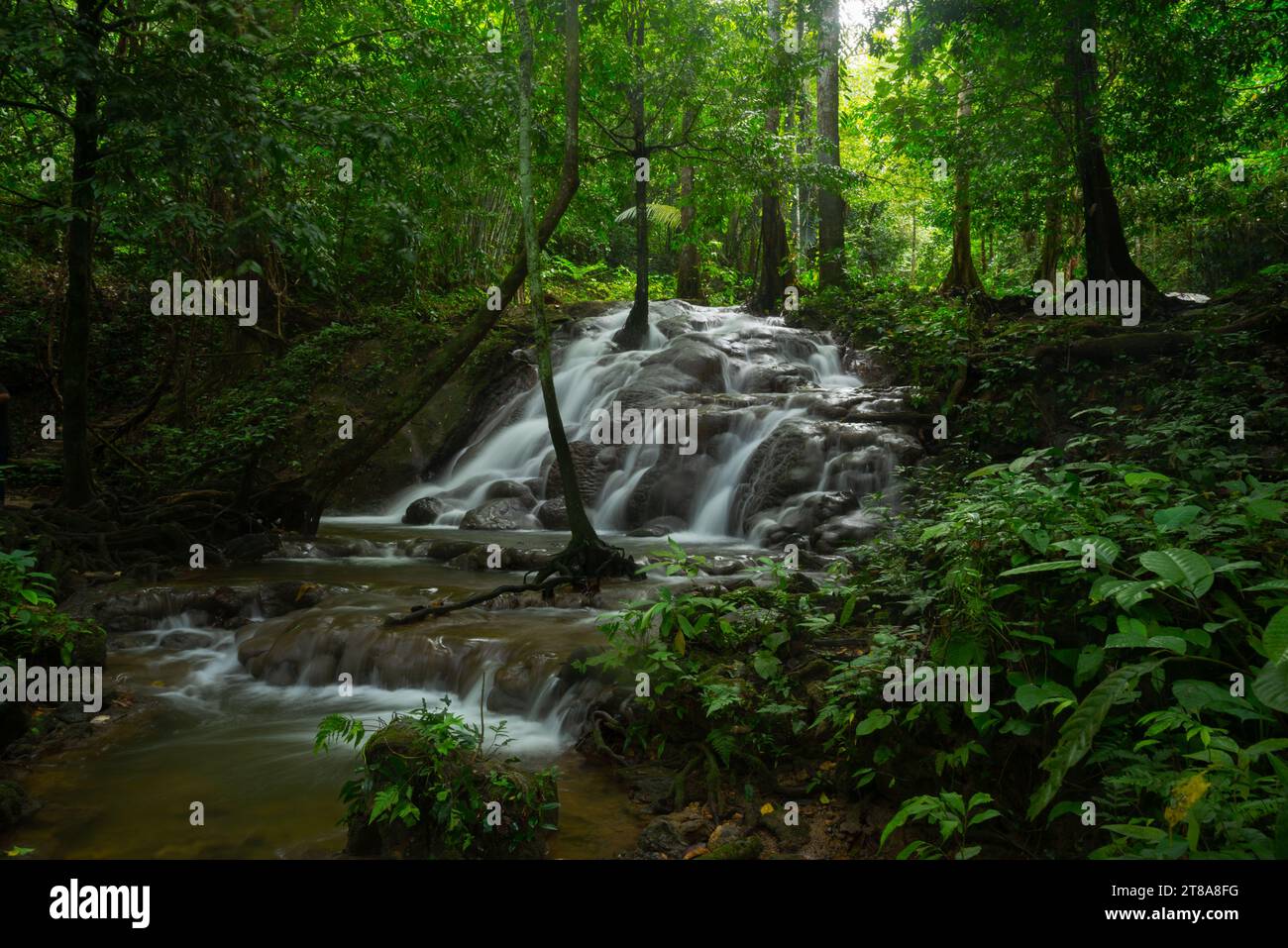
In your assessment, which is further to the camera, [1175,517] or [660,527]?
[660,527]

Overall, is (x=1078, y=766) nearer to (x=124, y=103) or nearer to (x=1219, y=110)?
(x=124, y=103)

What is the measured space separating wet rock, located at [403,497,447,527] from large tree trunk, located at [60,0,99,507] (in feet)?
13.9

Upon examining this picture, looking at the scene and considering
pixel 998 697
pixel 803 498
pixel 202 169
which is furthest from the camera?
pixel 803 498

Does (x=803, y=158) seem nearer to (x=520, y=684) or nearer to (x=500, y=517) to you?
(x=500, y=517)

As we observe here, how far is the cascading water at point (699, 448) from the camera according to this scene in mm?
10289

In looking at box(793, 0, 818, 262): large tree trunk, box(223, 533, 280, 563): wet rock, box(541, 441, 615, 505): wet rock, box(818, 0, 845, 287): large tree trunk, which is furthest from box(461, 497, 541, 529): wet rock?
box(818, 0, 845, 287): large tree trunk

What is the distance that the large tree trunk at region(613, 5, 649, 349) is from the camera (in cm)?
1272

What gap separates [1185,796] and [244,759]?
4.78 metres

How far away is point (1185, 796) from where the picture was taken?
2.48 m

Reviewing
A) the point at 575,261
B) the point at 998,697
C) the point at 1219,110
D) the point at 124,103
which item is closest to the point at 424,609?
the point at 998,697

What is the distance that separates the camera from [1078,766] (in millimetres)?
3104

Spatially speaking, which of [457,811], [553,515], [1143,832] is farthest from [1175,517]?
[553,515]

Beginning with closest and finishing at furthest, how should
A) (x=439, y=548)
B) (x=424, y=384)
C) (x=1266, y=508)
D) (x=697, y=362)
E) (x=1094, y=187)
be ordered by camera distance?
1. (x=1266, y=508)
2. (x=439, y=548)
3. (x=424, y=384)
4. (x=1094, y=187)
5. (x=697, y=362)
